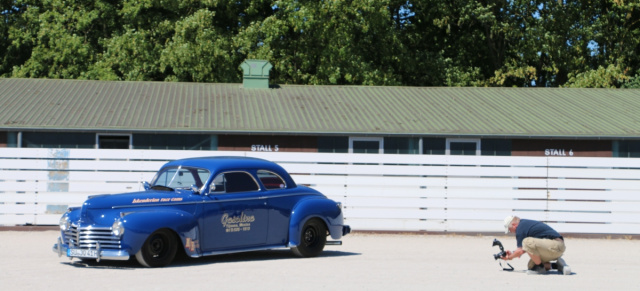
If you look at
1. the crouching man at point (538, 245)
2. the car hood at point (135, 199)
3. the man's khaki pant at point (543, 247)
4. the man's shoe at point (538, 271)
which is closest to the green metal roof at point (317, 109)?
the car hood at point (135, 199)

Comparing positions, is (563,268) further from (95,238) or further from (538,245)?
→ (95,238)

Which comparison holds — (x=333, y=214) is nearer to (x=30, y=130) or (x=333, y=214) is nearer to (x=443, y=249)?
(x=443, y=249)

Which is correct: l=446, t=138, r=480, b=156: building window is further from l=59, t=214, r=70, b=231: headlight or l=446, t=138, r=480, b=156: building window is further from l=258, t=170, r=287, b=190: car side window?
l=59, t=214, r=70, b=231: headlight

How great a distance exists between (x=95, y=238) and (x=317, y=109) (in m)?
14.6

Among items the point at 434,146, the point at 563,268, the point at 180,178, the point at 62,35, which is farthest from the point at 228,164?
the point at 62,35

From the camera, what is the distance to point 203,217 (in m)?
11.7

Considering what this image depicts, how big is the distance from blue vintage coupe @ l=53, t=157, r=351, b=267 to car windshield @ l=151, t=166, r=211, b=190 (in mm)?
14

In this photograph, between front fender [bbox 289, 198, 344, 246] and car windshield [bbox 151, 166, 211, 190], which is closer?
car windshield [bbox 151, 166, 211, 190]

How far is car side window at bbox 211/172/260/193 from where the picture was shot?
475 inches

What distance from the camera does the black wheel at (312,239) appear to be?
12641 mm

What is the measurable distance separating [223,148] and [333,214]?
10.3 metres

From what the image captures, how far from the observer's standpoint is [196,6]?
116 ft

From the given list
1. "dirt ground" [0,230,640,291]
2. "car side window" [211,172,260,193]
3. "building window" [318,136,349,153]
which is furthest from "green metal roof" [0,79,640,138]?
"car side window" [211,172,260,193]

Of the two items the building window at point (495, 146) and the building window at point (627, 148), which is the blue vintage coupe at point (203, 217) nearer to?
the building window at point (495, 146)
